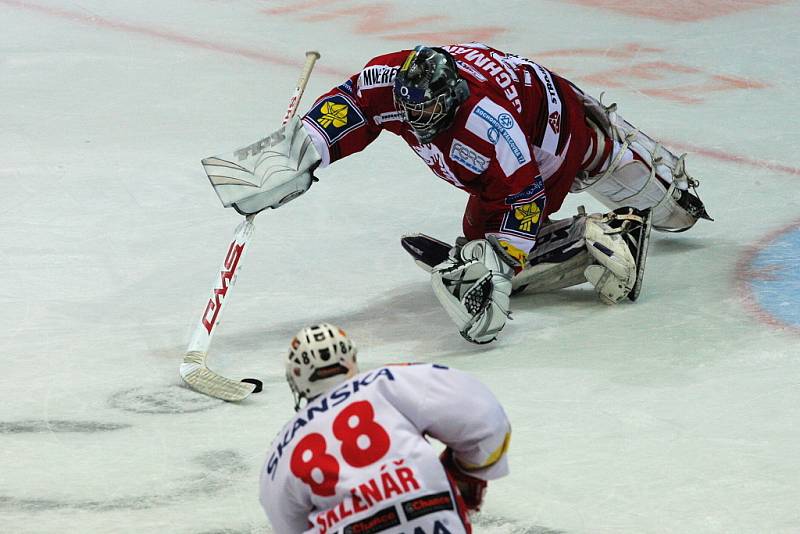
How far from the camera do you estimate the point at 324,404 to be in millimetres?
2436

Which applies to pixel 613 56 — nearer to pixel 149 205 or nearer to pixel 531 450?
pixel 149 205

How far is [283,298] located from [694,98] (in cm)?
356

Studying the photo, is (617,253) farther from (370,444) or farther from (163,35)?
(163,35)

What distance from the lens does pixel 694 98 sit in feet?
26.3

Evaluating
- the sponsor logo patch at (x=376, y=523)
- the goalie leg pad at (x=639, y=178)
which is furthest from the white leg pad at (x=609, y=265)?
the sponsor logo patch at (x=376, y=523)

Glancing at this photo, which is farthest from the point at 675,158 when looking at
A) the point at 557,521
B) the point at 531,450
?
the point at 557,521

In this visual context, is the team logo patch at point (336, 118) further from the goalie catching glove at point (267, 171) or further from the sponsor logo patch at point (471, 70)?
the sponsor logo patch at point (471, 70)

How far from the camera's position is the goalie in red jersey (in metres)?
4.73

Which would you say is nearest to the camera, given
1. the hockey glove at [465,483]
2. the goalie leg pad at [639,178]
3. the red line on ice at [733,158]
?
the hockey glove at [465,483]

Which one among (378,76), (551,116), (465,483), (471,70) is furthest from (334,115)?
(465,483)

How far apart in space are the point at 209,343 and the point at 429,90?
3.89ft

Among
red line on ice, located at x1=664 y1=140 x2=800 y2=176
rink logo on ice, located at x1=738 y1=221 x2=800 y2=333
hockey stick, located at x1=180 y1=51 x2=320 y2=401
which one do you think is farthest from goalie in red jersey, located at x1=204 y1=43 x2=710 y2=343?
red line on ice, located at x1=664 y1=140 x2=800 y2=176

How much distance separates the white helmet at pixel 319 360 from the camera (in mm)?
2461

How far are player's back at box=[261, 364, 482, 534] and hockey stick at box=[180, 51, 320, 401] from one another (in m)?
1.96
